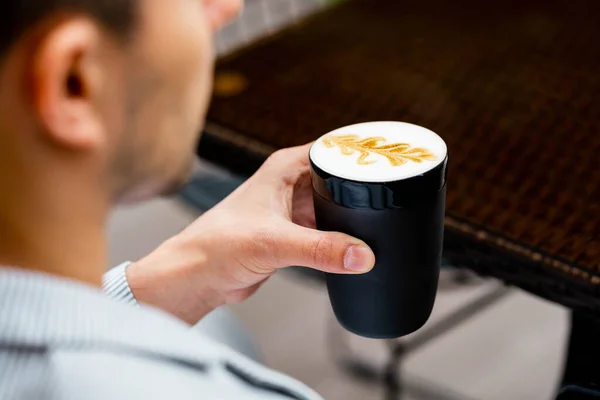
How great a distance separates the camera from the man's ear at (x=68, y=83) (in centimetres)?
42

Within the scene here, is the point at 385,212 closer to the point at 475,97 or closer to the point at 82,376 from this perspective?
the point at 82,376

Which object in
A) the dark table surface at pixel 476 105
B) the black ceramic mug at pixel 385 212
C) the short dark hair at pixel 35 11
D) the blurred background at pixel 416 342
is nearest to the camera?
the short dark hair at pixel 35 11

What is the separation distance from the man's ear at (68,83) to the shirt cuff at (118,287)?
328mm

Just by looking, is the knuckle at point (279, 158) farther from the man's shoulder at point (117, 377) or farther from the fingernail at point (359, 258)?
the man's shoulder at point (117, 377)

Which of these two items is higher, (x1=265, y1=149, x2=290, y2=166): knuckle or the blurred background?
(x1=265, y1=149, x2=290, y2=166): knuckle

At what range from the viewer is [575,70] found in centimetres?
104

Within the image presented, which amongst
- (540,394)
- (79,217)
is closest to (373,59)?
(79,217)

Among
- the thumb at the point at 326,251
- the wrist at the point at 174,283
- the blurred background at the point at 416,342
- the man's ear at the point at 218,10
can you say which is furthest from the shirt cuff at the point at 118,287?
the blurred background at the point at 416,342

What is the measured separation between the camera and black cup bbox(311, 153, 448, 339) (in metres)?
0.57

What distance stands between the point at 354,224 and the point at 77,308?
231mm

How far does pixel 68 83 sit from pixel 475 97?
681 millimetres

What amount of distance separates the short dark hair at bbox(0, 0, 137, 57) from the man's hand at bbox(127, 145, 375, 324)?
A: 272mm

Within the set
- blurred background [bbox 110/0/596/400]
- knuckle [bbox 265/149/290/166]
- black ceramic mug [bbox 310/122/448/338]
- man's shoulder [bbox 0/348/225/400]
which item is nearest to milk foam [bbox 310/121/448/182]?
black ceramic mug [bbox 310/122/448/338]

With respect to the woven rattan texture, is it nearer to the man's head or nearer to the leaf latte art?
the leaf latte art
